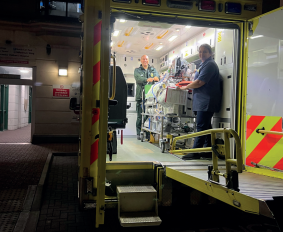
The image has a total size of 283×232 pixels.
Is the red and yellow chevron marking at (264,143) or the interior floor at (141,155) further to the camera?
the interior floor at (141,155)

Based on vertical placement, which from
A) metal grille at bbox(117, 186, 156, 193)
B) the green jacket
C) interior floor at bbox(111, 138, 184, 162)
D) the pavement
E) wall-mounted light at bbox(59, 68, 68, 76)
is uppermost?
wall-mounted light at bbox(59, 68, 68, 76)

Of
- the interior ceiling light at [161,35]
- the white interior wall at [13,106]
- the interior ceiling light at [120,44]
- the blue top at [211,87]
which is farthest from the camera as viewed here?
the white interior wall at [13,106]

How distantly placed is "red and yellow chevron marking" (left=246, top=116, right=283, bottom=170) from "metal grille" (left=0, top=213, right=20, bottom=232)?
328 cm

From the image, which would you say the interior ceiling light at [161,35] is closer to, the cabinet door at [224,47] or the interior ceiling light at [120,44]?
the interior ceiling light at [120,44]

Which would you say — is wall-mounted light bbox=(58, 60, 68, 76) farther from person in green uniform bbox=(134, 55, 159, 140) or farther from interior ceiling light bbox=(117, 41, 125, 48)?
person in green uniform bbox=(134, 55, 159, 140)

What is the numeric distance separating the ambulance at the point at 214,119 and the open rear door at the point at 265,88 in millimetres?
13

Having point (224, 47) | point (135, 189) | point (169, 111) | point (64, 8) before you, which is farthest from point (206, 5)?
point (64, 8)

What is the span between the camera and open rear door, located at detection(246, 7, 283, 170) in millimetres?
3288

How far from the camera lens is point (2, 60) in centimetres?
960

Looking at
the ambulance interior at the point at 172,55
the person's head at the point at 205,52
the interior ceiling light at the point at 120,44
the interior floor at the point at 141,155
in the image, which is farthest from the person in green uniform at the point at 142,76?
the person's head at the point at 205,52

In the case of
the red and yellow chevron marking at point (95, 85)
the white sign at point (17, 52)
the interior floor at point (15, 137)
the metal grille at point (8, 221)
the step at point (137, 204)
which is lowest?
the metal grille at point (8, 221)

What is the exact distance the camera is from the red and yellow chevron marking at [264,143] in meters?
3.29

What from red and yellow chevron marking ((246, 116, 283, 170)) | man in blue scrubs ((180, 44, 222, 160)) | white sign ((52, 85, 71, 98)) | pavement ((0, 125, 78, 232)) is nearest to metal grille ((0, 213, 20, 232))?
pavement ((0, 125, 78, 232))

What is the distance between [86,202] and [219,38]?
350 centimetres
